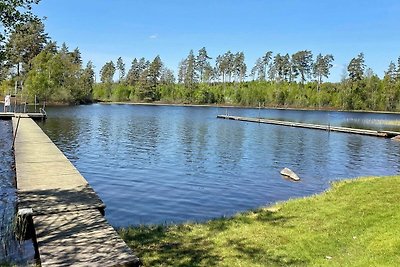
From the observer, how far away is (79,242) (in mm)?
7645

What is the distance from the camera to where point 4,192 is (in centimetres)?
1384

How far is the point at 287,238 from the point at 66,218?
17.3 feet

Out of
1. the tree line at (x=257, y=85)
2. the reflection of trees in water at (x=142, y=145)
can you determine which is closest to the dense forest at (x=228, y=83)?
the tree line at (x=257, y=85)

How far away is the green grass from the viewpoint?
729 centimetres

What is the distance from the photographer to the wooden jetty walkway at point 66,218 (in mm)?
6919

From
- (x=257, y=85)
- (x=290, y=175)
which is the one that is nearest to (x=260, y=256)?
(x=290, y=175)

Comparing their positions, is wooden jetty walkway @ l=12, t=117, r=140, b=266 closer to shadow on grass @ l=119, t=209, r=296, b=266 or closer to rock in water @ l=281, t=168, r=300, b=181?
shadow on grass @ l=119, t=209, r=296, b=266

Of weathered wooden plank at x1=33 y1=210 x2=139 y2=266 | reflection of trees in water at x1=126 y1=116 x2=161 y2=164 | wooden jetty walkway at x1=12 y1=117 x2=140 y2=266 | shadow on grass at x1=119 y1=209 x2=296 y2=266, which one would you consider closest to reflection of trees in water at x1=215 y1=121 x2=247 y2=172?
reflection of trees in water at x1=126 y1=116 x2=161 y2=164

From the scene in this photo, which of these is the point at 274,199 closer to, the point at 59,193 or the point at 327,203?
the point at 327,203

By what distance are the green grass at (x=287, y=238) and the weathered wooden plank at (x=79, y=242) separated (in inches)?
23.1

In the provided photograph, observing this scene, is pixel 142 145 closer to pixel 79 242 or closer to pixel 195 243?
pixel 195 243

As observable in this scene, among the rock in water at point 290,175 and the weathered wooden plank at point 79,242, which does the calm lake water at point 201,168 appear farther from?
the weathered wooden plank at point 79,242

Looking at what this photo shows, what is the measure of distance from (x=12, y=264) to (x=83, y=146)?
2163cm

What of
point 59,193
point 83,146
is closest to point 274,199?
point 59,193
